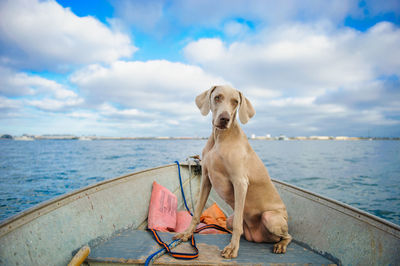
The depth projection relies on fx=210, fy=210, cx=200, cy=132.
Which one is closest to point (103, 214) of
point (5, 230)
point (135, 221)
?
point (135, 221)

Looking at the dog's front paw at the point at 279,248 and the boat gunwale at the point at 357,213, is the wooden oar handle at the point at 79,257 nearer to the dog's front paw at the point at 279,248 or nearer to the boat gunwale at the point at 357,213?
the dog's front paw at the point at 279,248

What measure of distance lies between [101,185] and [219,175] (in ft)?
4.82

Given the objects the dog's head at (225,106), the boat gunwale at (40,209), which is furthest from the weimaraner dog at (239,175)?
the boat gunwale at (40,209)

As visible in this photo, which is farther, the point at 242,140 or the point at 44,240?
the point at 242,140

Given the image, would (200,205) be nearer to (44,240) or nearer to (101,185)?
(101,185)

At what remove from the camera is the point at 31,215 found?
1.70 m

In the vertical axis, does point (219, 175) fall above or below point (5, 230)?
above

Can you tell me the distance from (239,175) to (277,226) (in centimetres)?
66

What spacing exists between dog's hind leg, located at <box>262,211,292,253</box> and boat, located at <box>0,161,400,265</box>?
85 mm

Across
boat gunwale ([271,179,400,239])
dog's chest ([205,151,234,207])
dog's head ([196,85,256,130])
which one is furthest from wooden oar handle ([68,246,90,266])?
boat gunwale ([271,179,400,239])

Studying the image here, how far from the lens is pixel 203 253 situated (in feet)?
6.61

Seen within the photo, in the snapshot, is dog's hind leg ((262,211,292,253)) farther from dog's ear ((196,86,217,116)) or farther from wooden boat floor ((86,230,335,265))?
dog's ear ((196,86,217,116))

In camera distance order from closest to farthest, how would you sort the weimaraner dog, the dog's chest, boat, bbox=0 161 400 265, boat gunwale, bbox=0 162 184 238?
boat gunwale, bbox=0 162 184 238
boat, bbox=0 161 400 265
the weimaraner dog
the dog's chest

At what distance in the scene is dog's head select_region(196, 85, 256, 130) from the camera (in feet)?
6.66
